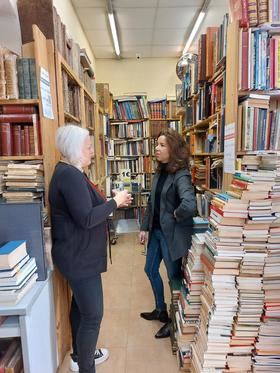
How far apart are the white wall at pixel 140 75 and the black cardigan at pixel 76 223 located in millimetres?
4045

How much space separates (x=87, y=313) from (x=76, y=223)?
0.48 metres

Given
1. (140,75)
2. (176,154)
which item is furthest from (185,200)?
(140,75)

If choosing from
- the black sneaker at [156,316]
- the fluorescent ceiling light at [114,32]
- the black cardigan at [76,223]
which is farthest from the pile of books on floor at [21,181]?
the fluorescent ceiling light at [114,32]

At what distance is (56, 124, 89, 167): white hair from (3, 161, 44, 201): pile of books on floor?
25 cm

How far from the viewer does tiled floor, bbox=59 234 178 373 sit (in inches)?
68.7

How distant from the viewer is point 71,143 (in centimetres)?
136

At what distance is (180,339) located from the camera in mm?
1680

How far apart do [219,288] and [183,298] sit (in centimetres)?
42

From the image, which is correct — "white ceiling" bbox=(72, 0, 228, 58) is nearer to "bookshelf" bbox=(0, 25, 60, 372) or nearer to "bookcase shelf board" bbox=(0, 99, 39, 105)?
"bookshelf" bbox=(0, 25, 60, 372)

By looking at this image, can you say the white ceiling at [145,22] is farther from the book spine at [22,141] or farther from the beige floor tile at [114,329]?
the beige floor tile at [114,329]

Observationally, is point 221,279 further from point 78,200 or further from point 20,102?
point 20,102

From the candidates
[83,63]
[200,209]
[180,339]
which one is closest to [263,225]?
[180,339]

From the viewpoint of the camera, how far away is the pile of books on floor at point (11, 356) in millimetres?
1177

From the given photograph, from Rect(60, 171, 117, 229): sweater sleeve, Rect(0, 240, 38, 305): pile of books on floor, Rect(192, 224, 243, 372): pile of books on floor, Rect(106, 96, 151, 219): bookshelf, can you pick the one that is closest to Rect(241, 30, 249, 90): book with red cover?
Rect(192, 224, 243, 372): pile of books on floor
